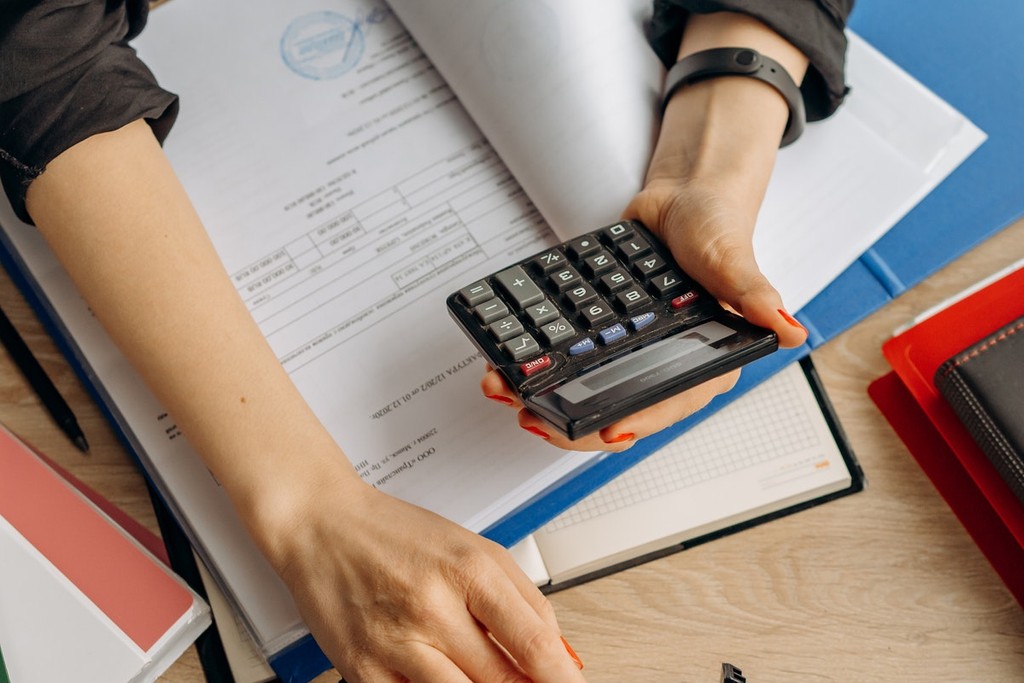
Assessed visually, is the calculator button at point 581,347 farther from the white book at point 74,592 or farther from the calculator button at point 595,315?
the white book at point 74,592

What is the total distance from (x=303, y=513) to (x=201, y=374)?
3.7 inches

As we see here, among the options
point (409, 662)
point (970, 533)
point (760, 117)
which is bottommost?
point (970, 533)

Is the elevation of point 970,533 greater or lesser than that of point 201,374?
lesser

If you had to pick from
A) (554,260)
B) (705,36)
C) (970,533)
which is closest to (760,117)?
(705,36)

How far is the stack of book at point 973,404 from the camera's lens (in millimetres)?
464

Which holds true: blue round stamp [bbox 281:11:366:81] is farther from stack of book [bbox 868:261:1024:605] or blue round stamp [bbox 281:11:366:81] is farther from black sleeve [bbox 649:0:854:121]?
stack of book [bbox 868:261:1024:605]

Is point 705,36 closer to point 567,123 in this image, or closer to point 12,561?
point 567,123

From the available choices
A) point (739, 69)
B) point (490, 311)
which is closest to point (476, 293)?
point (490, 311)

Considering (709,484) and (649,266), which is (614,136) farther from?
(709,484)

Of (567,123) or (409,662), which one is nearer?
(409,662)

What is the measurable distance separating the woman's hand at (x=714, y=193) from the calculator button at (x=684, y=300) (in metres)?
0.01

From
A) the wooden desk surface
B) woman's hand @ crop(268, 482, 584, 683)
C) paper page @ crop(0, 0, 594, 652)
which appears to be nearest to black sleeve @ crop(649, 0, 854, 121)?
paper page @ crop(0, 0, 594, 652)

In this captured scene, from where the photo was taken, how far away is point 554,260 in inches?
17.4

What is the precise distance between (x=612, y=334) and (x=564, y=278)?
0.04 meters
